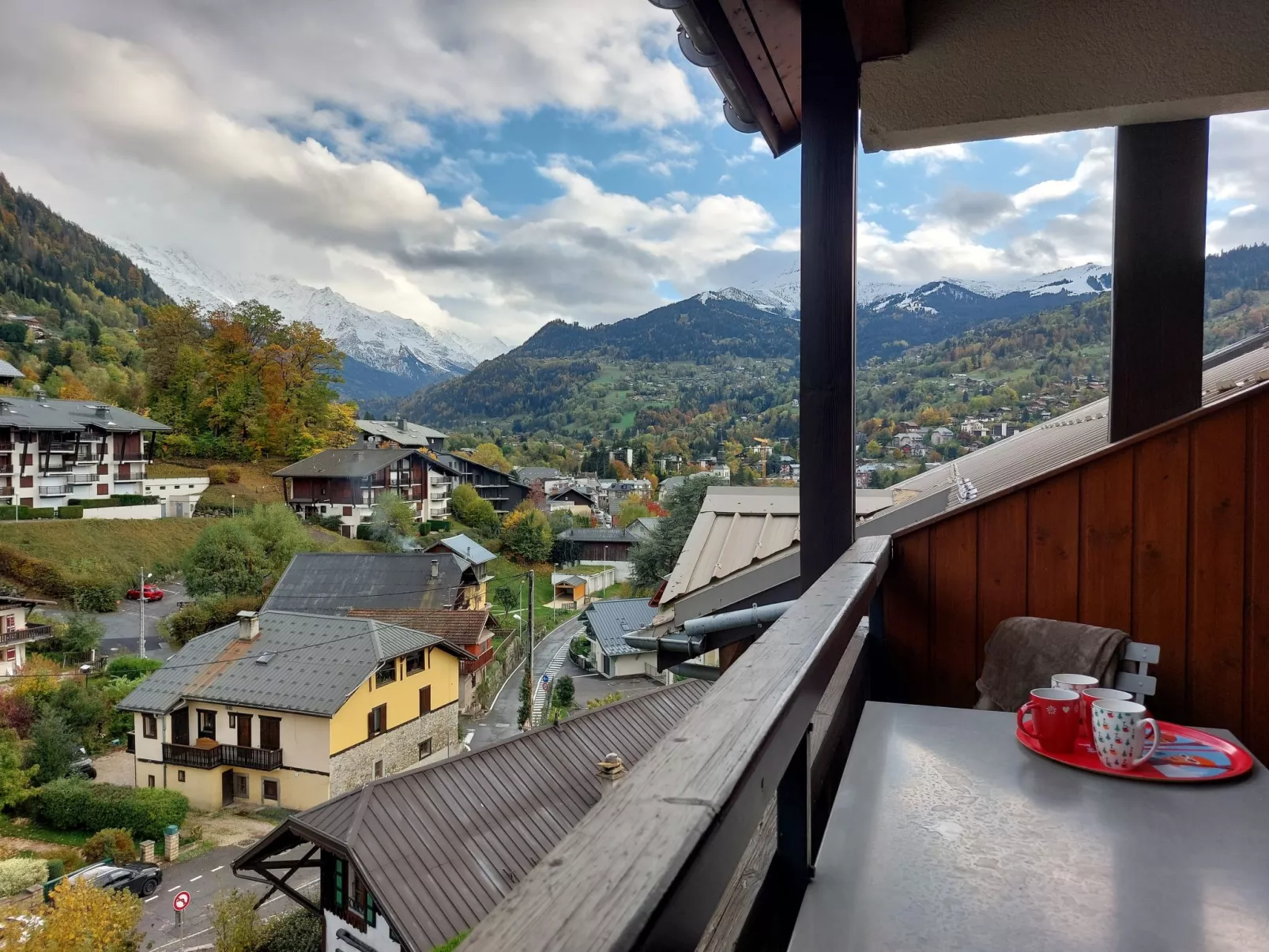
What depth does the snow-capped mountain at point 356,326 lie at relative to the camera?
34562mm

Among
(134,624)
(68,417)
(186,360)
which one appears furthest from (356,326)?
(134,624)

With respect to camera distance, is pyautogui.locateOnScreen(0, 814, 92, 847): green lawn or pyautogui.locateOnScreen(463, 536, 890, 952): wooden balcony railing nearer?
pyautogui.locateOnScreen(463, 536, 890, 952): wooden balcony railing

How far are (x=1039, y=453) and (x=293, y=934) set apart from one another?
10.8m

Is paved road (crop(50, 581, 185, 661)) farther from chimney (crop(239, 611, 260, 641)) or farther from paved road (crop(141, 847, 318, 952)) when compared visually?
paved road (crop(141, 847, 318, 952))

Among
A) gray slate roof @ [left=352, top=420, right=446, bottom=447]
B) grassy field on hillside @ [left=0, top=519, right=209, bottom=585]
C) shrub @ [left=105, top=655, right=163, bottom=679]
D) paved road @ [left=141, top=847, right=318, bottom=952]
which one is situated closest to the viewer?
paved road @ [left=141, top=847, right=318, bottom=952]

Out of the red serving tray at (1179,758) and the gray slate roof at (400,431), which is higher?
the gray slate roof at (400,431)

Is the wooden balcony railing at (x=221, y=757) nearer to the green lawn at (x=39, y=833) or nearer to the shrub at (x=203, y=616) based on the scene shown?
the green lawn at (x=39, y=833)

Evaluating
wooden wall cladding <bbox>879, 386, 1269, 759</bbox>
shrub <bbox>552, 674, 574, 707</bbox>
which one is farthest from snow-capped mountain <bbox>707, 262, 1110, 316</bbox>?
shrub <bbox>552, 674, 574, 707</bbox>

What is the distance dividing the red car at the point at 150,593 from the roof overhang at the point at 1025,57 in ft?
57.0

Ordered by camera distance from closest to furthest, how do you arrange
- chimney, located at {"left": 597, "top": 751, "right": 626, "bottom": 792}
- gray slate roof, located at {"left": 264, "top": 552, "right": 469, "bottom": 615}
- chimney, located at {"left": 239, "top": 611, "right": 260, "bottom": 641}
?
chimney, located at {"left": 597, "top": 751, "right": 626, "bottom": 792} → chimney, located at {"left": 239, "top": 611, "right": 260, "bottom": 641} → gray slate roof, located at {"left": 264, "top": 552, "right": 469, "bottom": 615}

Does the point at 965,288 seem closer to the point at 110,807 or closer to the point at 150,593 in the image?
the point at 110,807

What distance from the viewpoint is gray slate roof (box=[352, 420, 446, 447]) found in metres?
19.8

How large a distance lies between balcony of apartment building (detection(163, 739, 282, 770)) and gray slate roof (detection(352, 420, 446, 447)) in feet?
33.1

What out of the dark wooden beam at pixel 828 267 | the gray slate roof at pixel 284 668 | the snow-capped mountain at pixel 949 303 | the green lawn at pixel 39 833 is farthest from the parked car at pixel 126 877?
the dark wooden beam at pixel 828 267
